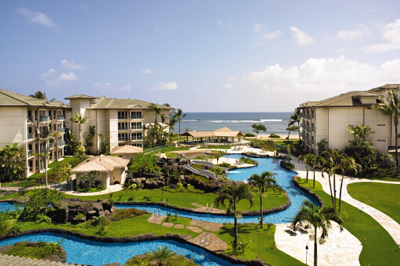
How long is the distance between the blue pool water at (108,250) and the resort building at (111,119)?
100ft

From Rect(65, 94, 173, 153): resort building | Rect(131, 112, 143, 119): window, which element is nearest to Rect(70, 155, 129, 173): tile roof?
Rect(65, 94, 173, 153): resort building

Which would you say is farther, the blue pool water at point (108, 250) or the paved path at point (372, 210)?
the paved path at point (372, 210)

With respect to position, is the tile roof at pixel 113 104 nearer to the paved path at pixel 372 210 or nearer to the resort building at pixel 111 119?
the resort building at pixel 111 119

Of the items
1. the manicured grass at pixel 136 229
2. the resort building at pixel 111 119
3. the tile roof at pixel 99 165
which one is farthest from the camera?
the resort building at pixel 111 119

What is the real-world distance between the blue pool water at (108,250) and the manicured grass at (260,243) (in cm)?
191

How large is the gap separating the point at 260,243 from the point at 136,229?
27.6 ft

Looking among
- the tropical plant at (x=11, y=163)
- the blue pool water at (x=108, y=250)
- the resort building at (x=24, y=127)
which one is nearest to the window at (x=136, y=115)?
the resort building at (x=24, y=127)

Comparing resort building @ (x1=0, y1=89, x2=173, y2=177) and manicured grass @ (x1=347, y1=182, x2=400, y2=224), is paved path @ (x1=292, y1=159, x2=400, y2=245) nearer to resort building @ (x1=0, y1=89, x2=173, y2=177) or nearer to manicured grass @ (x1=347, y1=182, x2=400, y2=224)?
manicured grass @ (x1=347, y1=182, x2=400, y2=224)

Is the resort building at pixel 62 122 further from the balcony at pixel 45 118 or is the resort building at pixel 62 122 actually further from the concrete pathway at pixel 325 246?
the concrete pathway at pixel 325 246

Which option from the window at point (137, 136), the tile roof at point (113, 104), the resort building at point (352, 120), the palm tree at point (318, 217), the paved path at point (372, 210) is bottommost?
the paved path at point (372, 210)

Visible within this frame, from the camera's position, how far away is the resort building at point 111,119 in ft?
156

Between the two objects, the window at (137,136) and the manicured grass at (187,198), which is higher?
the window at (137,136)

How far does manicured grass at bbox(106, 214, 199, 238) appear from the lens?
59.8 ft

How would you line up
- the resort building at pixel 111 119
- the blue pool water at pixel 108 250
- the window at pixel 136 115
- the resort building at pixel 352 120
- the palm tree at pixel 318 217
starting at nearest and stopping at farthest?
the palm tree at pixel 318 217 < the blue pool water at pixel 108 250 < the resort building at pixel 352 120 < the resort building at pixel 111 119 < the window at pixel 136 115
